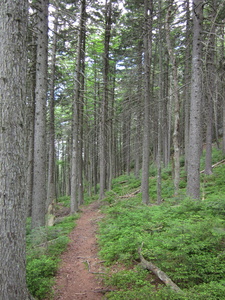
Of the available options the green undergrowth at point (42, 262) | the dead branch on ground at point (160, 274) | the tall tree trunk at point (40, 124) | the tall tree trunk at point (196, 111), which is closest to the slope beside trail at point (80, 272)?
the green undergrowth at point (42, 262)

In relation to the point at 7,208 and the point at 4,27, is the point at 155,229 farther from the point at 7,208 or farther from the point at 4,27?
the point at 4,27

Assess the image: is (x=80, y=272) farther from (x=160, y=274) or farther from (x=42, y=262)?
(x=160, y=274)

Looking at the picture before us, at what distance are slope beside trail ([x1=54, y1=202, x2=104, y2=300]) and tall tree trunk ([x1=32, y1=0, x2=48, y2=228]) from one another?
1793 mm

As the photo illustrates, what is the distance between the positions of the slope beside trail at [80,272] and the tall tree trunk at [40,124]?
1.79 metres

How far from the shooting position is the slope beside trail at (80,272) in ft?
14.2

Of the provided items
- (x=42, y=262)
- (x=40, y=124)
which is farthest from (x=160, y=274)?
(x=40, y=124)

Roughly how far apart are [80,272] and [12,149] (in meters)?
3.82

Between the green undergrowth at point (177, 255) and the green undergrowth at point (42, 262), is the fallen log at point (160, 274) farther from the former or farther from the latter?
the green undergrowth at point (42, 262)

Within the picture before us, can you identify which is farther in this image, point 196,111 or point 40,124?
point 196,111

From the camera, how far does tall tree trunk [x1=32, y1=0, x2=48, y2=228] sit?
7832mm

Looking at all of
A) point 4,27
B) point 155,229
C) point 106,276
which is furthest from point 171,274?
point 4,27

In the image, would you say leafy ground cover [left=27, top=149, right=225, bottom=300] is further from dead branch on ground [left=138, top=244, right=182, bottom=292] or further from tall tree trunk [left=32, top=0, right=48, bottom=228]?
tall tree trunk [left=32, top=0, right=48, bottom=228]

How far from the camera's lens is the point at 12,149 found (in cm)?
334

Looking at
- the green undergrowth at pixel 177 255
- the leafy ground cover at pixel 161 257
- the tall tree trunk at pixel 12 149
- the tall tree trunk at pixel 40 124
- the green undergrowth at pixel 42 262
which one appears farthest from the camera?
the tall tree trunk at pixel 40 124
